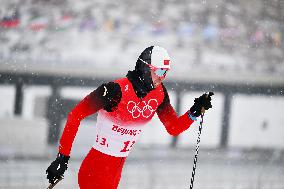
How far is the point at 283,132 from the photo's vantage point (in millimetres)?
23766

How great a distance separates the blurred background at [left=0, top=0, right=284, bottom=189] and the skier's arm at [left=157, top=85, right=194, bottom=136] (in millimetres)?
8019

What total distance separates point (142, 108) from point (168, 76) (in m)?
16.6

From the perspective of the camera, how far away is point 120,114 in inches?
101

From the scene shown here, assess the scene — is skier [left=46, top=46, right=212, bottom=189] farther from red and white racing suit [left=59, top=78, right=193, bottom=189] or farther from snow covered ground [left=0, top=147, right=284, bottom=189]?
snow covered ground [left=0, top=147, right=284, bottom=189]

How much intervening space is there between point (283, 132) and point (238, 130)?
281cm

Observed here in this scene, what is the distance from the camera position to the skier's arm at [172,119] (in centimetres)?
270

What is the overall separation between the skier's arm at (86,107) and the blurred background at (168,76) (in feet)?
27.4

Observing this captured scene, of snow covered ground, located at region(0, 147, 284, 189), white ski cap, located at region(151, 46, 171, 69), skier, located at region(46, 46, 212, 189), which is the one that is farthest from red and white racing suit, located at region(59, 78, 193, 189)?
snow covered ground, located at region(0, 147, 284, 189)

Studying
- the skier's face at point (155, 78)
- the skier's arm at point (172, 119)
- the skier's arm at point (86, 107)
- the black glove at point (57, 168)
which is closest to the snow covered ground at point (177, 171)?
the skier's arm at point (172, 119)

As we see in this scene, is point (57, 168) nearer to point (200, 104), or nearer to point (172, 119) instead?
point (172, 119)

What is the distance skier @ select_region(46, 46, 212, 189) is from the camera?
2436mm

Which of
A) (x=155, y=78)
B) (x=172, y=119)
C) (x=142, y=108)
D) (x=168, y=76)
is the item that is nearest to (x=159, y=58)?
(x=155, y=78)

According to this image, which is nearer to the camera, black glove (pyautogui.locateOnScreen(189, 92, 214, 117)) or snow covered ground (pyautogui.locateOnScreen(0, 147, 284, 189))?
black glove (pyautogui.locateOnScreen(189, 92, 214, 117))

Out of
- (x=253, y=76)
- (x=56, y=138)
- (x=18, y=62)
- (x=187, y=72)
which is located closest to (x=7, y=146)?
(x=56, y=138)
